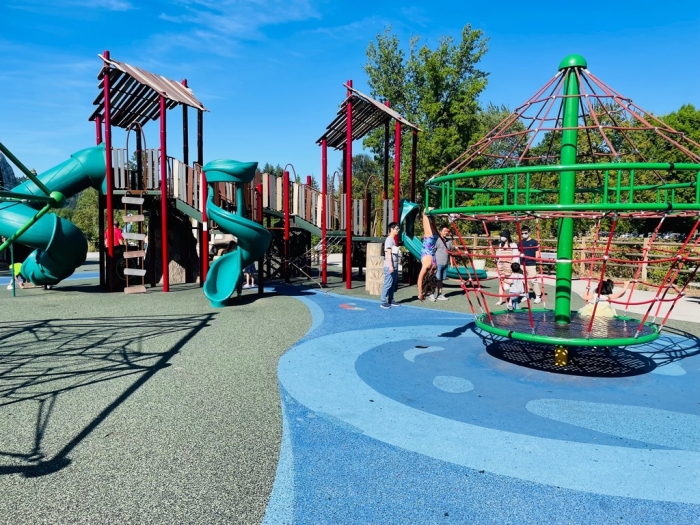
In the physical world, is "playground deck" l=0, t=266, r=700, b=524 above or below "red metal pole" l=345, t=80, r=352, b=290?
below

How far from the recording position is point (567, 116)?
6.14 metres

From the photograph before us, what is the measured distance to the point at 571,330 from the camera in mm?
5941

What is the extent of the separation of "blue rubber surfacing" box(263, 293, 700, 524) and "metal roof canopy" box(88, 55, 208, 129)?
9200 mm

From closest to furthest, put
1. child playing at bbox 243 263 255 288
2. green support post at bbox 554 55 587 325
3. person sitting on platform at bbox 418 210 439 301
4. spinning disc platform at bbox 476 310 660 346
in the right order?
1. spinning disc platform at bbox 476 310 660 346
2. green support post at bbox 554 55 587 325
3. person sitting on platform at bbox 418 210 439 301
4. child playing at bbox 243 263 255 288

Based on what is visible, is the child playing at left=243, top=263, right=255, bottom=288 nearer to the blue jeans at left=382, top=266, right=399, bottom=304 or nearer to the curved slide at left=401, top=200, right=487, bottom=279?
the curved slide at left=401, top=200, right=487, bottom=279

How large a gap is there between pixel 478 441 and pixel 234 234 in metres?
8.01

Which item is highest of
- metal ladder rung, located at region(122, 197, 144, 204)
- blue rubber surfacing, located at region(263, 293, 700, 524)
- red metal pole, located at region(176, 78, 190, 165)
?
red metal pole, located at region(176, 78, 190, 165)

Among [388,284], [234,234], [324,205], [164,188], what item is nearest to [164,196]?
[164,188]

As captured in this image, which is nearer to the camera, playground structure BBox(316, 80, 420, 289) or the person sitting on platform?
the person sitting on platform

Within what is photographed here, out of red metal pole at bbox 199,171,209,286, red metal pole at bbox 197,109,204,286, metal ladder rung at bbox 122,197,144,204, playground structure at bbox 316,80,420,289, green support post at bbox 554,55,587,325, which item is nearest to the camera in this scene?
green support post at bbox 554,55,587,325

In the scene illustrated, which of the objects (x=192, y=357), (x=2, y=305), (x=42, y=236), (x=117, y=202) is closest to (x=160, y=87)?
(x=117, y=202)

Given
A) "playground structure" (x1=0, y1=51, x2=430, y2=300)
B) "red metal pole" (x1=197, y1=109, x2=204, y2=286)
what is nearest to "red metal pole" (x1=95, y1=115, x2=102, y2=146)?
"playground structure" (x1=0, y1=51, x2=430, y2=300)

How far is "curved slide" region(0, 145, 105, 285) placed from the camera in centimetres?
1239

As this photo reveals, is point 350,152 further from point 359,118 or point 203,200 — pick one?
point 203,200
